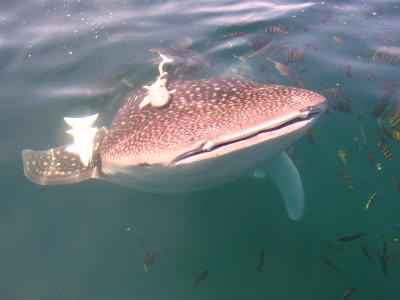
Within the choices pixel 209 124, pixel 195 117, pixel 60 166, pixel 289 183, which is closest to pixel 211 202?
pixel 289 183

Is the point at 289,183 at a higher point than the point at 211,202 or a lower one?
higher

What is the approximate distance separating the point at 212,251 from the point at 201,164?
2.68m

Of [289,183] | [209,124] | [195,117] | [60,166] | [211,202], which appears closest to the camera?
[209,124]

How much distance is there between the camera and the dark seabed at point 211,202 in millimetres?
5012

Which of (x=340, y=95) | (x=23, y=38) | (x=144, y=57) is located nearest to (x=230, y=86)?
(x=340, y=95)

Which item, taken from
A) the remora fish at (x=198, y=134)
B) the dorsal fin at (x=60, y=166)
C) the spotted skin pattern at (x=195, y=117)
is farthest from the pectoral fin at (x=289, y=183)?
the dorsal fin at (x=60, y=166)

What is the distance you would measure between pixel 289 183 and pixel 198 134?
2931mm

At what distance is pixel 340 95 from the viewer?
6.30 m

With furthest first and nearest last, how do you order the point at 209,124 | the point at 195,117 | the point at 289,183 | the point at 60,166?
1. the point at 289,183
2. the point at 60,166
3. the point at 195,117
4. the point at 209,124

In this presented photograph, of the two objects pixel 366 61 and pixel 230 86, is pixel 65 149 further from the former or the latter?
pixel 366 61

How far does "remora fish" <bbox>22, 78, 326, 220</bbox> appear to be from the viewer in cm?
280

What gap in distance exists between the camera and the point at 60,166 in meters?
4.62

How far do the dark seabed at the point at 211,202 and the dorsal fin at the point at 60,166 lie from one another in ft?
3.38

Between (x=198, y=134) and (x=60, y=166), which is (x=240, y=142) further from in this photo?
(x=60, y=166)
